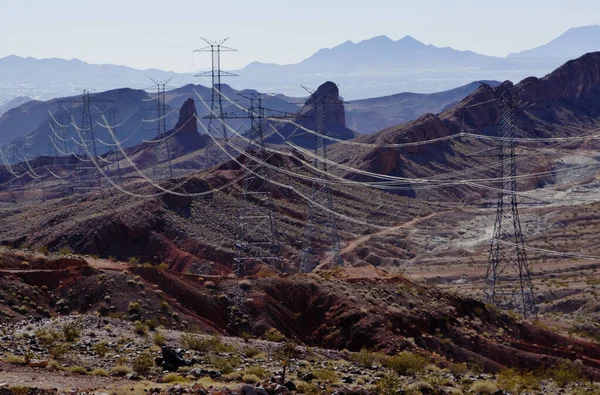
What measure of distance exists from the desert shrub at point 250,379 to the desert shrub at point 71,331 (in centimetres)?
716

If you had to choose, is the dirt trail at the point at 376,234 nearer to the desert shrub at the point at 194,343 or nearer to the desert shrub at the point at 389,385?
the desert shrub at the point at 194,343

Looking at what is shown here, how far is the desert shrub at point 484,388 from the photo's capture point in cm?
2600

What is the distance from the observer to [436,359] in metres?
33.4

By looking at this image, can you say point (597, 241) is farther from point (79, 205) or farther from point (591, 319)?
point (79, 205)

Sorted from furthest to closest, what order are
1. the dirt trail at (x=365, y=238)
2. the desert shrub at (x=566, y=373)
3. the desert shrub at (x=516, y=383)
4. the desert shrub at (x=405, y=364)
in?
the dirt trail at (x=365, y=238) → the desert shrub at (x=566, y=373) → the desert shrub at (x=405, y=364) → the desert shrub at (x=516, y=383)

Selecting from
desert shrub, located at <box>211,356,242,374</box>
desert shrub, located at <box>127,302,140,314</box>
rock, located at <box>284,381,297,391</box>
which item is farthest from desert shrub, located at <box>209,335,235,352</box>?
rock, located at <box>284,381,297,391</box>

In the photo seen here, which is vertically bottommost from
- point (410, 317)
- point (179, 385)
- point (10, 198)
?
point (10, 198)

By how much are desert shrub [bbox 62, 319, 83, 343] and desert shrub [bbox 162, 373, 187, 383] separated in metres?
5.87

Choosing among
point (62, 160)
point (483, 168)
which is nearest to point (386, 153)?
point (483, 168)

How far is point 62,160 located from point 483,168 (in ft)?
257

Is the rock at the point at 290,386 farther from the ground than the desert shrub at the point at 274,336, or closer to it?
farther from the ground

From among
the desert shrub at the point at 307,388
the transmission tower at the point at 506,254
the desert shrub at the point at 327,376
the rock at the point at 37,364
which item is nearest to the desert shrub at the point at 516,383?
the desert shrub at the point at 327,376

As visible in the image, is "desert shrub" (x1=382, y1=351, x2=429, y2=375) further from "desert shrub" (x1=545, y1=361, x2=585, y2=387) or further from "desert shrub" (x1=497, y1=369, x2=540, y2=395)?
"desert shrub" (x1=545, y1=361, x2=585, y2=387)

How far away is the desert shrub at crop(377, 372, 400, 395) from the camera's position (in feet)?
79.4
